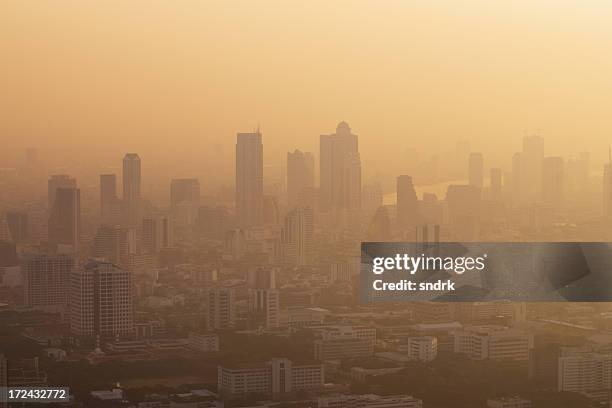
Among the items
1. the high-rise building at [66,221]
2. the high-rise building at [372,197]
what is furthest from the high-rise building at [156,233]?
the high-rise building at [372,197]

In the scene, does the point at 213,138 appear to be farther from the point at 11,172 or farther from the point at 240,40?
the point at 11,172

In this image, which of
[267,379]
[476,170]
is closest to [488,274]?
[476,170]

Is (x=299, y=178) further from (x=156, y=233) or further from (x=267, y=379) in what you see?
(x=267, y=379)

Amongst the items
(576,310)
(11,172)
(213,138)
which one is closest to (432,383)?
(576,310)

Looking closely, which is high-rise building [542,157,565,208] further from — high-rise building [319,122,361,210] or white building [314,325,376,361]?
white building [314,325,376,361]

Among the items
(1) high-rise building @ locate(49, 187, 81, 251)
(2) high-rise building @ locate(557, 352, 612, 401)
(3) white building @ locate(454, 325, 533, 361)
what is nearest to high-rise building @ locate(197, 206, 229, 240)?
(1) high-rise building @ locate(49, 187, 81, 251)
